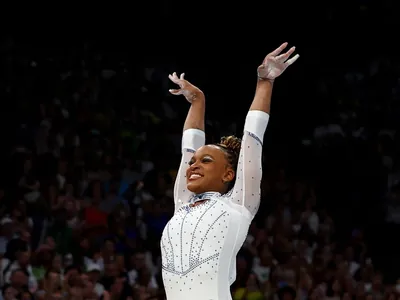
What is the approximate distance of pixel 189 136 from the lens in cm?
489

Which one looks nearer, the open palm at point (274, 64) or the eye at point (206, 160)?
the open palm at point (274, 64)

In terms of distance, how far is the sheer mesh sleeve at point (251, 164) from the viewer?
443 centimetres

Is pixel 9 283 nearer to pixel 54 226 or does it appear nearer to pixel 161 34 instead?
pixel 54 226

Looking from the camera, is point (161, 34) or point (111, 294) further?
point (161, 34)

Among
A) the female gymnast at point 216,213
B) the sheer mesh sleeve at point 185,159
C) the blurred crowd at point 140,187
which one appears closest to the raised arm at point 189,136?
the sheer mesh sleeve at point 185,159

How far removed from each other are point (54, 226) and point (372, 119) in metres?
4.21

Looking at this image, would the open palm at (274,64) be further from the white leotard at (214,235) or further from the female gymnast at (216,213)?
the white leotard at (214,235)

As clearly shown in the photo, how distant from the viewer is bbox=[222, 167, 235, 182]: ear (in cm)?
463

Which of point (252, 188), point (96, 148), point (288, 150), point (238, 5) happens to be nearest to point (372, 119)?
point (288, 150)

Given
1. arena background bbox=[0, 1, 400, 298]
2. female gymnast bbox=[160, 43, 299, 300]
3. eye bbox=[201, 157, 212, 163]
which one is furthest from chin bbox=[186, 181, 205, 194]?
arena background bbox=[0, 1, 400, 298]

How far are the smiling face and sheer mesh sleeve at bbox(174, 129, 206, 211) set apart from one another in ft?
0.52

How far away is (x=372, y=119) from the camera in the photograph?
10.8 m

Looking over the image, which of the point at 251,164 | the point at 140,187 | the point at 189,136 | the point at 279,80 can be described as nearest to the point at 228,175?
the point at 251,164

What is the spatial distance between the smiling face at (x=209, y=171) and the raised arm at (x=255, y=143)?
0.41 feet
